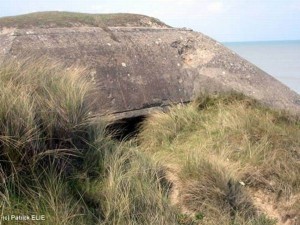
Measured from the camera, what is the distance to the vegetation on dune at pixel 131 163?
10.8 ft

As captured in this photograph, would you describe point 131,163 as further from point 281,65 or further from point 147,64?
point 281,65

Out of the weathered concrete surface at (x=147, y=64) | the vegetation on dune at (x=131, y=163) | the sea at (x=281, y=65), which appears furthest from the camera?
the sea at (x=281, y=65)

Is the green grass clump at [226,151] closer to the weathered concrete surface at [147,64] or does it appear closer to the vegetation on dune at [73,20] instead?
the weathered concrete surface at [147,64]

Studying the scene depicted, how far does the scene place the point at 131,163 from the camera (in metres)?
4.14

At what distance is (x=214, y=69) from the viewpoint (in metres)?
7.00

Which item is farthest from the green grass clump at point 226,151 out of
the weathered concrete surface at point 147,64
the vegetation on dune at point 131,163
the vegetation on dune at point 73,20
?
the vegetation on dune at point 73,20

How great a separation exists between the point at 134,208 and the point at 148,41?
3.71m

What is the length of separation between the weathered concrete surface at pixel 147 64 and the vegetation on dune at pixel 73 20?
958 millimetres

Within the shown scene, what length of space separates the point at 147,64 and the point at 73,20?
209 centimetres

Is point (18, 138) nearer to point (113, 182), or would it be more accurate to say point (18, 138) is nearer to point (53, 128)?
point (53, 128)

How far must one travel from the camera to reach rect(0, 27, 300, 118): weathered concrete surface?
5.79m

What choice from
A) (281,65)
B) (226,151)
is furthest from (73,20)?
(281,65)

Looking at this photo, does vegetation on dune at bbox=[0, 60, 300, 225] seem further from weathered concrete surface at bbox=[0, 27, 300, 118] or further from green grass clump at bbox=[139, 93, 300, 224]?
weathered concrete surface at bbox=[0, 27, 300, 118]

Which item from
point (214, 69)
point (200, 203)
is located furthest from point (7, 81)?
point (214, 69)
